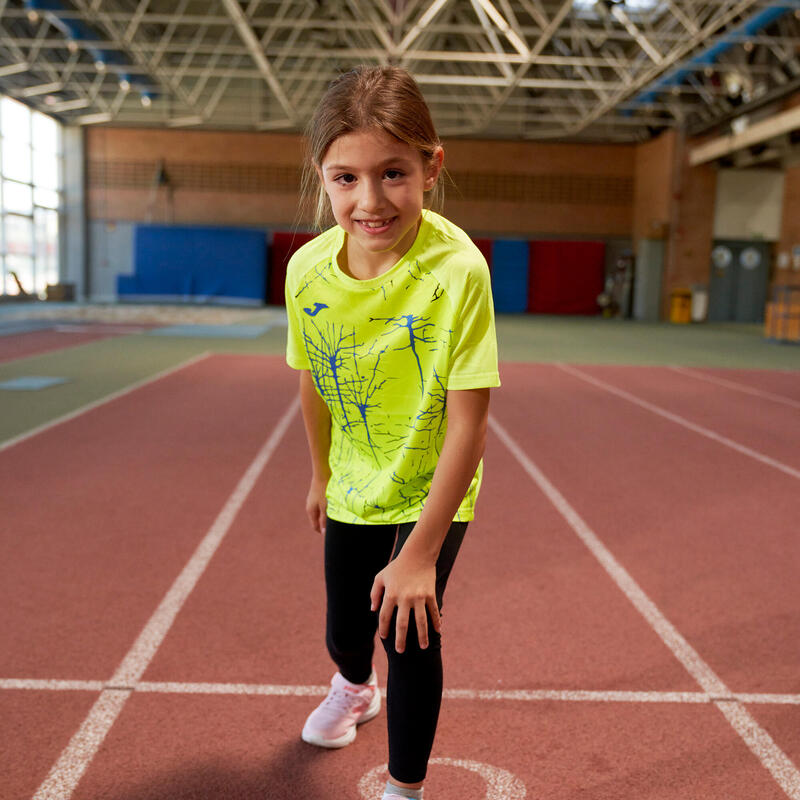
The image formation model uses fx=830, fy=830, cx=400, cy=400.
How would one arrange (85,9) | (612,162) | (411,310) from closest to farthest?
(411,310) < (85,9) < (612,162)

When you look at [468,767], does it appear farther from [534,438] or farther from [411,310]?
[534,438]

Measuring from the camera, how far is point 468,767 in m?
2.25

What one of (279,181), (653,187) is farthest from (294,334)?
(279,181)

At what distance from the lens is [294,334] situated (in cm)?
193

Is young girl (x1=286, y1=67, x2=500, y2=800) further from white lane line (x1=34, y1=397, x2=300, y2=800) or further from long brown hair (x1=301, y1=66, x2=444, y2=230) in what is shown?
white lane line (x1=34, y1=397, x2=300, y2=800)

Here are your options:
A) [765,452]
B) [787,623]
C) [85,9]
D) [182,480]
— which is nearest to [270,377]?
[182,480]

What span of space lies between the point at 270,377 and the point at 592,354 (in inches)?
261

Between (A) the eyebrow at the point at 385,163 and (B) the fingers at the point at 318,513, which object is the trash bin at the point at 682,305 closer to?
(B) the fingers at the point at 318,513

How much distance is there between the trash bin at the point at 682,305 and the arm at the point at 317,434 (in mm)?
25578

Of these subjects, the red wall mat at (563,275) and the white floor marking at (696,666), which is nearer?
the white floor marking at (696,666)

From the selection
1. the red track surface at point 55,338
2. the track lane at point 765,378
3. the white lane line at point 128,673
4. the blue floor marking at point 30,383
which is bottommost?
the white lane line at point 128,673

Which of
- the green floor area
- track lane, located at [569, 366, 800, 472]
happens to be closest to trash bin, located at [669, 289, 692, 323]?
Answer: the green floor area

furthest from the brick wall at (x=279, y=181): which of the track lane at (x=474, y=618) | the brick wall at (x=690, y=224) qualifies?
the track lane at (x=474, y=618)

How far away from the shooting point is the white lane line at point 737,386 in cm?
950
